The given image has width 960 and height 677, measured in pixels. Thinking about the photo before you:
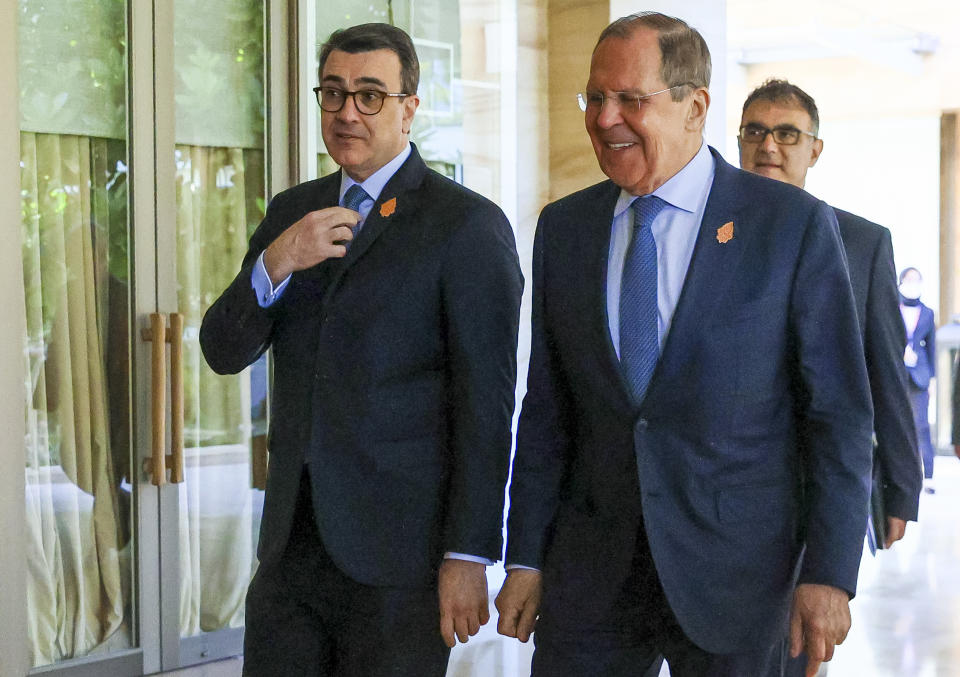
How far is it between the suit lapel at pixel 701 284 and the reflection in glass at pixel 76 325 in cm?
296

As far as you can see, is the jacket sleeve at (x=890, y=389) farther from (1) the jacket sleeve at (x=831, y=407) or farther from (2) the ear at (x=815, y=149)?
(1) the jacket sleeve at (x=831, y=407)

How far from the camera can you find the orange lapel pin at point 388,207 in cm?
235

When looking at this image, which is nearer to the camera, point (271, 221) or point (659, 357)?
point (659, 357)

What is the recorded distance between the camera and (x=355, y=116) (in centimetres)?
232

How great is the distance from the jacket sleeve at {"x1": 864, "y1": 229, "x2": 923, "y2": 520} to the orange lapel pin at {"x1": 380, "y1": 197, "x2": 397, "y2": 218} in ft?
Result: 4.53

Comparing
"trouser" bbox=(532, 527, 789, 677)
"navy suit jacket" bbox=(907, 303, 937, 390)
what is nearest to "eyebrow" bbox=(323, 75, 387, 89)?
"trouser" bbox=(532, 527, 789, 677)

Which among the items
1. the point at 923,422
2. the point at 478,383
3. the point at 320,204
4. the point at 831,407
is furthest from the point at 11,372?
the point at 923,422

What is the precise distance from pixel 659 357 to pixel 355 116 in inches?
31.3

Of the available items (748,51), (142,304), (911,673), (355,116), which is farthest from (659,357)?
(748,51)

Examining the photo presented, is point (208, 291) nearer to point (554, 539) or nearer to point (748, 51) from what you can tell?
point (554, 539)

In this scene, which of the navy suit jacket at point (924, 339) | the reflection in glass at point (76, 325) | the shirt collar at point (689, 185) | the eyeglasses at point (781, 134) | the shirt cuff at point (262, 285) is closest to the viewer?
the shirt collar at point (689, 185)

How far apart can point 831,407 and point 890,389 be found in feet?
3.94

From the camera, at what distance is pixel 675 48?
78.2 inches

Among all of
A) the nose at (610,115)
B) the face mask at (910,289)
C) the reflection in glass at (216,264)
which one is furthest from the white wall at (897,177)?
the nose at (610,115)
